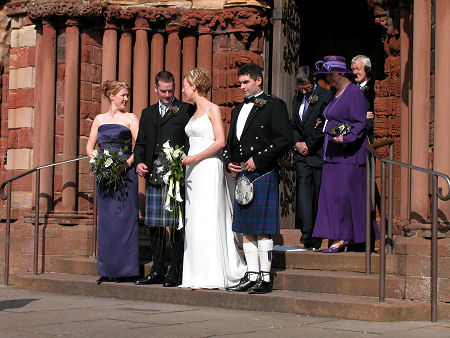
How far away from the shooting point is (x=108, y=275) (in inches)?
359

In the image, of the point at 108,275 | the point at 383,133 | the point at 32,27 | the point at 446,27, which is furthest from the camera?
the point at 32,27

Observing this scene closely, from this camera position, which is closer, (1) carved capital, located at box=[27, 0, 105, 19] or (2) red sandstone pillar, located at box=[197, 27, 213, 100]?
(1) carved capital, located at box=[27, 0, 105, 19]

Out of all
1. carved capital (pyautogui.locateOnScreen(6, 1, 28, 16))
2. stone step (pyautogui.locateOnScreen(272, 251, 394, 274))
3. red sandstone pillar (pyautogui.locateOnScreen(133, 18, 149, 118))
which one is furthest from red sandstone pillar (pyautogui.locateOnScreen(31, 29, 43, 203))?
stone step (pyautogui.locateOnScreen(272, 251, 394, 274))

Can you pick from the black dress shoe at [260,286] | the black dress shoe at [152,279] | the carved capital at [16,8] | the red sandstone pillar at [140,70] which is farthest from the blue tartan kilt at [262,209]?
the carved capital at [16,8]

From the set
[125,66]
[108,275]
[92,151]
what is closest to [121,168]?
[92,151]

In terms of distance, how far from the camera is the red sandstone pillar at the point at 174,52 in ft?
38.4

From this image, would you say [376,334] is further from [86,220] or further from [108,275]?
[86,220]

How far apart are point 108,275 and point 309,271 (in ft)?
6.67

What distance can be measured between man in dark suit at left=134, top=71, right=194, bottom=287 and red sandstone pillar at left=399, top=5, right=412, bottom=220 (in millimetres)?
2155

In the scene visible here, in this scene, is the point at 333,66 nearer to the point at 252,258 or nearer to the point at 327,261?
the point at 327,261

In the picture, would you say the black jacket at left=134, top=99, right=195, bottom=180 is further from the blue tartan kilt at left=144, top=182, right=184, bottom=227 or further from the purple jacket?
the purple jacket

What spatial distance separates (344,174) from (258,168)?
1.10 m

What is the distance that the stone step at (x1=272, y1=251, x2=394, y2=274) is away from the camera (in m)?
8.20

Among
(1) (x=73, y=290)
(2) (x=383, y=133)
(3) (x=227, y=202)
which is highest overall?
(2) (x=383, y=133)
